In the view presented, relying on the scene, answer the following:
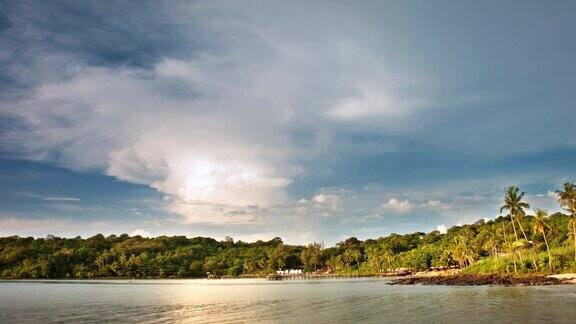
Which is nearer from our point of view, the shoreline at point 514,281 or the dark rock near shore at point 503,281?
the shoreline at point 514,281

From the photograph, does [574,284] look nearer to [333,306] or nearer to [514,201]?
[514,201]

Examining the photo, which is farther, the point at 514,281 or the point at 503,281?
the point at 503,281

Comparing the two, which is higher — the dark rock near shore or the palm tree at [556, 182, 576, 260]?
the palm tree at [556, 182, 576, 260]

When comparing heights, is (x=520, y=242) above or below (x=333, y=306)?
above

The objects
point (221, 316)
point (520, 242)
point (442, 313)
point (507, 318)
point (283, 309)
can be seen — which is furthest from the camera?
point (520, 242)

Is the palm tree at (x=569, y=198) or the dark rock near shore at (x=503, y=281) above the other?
the palm tree at (x=569, y=198)

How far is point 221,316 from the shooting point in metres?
56.2

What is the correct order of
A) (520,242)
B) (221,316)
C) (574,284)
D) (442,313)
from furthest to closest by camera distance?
(520,242), (574,284), (221,316), (442,313)

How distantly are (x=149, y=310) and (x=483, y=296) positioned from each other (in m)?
49.9

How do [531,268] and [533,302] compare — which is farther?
[531,268]

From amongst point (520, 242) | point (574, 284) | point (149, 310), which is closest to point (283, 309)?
point (149, 310)

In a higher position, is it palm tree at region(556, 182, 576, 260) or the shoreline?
palm tree at region(556, 182, 576, 260)

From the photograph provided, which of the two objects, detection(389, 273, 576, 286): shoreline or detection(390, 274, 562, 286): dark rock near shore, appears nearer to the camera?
detection(389, 273, 576, 286): shoreline

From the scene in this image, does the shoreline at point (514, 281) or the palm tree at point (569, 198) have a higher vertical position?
the palm tree at point (569, 198)
